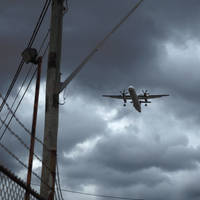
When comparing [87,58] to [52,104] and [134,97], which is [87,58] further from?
[134,97]

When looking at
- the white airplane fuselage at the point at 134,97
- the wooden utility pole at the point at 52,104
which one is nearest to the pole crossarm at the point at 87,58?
the wooden utility pole at the point at 52,104

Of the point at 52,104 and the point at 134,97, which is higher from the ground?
the point at 134,97

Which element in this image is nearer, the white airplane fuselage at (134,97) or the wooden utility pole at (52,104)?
the wooden utility pole at (52,104)

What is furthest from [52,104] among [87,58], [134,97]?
[134,97]

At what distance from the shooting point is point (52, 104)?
940 centimetres

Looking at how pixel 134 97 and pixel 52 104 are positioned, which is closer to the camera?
pixel 52 104

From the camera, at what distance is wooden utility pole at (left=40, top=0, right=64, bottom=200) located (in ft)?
28.6

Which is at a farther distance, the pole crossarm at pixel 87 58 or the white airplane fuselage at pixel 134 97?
the white airplane fuselage at pixel 134 97

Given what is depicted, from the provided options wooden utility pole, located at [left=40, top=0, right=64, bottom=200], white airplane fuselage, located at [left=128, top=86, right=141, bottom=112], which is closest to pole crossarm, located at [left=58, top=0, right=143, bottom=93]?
wooden utility pole, located at [left=40, top=0, right=64, bottom=200]

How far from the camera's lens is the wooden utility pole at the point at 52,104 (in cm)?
873

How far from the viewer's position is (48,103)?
9422mm

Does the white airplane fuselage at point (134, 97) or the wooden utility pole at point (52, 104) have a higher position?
the white airplane fuselage at point (134, 97)

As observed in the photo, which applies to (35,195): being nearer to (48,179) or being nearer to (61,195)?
(48,179)

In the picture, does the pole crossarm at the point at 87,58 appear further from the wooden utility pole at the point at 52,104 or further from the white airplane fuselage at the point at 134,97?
the white airplane fuselage at the point at 134,97
